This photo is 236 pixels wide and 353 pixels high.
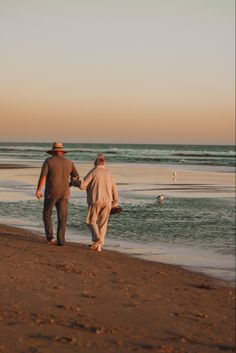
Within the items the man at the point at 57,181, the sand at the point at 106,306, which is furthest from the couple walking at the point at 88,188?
the sand at the point at 106,306

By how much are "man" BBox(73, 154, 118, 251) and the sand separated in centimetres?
76

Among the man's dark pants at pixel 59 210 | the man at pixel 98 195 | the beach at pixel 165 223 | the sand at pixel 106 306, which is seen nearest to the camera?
the sand at pixel 106 306

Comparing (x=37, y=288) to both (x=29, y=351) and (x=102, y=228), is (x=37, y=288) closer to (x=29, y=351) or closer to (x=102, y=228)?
(x=29, y=351)

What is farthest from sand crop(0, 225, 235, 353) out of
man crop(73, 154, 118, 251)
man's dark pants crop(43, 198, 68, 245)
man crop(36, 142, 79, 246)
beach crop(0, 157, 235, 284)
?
beach crop(0, 157, 235, 284)

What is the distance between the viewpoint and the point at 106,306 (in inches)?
266

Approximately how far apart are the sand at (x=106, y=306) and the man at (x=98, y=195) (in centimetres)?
76

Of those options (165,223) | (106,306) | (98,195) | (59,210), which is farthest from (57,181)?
(165,223)

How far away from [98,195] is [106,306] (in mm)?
4178

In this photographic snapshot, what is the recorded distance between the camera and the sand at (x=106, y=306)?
18.2 feet

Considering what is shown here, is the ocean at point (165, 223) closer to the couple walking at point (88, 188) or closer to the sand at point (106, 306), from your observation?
the couple walking at point (88, 188)

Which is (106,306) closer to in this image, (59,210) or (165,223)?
(59,210)

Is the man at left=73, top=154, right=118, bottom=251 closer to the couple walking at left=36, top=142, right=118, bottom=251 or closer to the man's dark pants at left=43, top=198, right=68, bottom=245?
the couple walking at left=36, top=142, right=118, bottom=251

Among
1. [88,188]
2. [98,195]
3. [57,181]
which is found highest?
[57,181]

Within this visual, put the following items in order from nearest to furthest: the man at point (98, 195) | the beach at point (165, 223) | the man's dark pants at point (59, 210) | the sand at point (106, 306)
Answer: the sand at point (106, 306), the man at point (98, 195), the man's dark pants at point (59, 210), the beach at point (165, 223)
